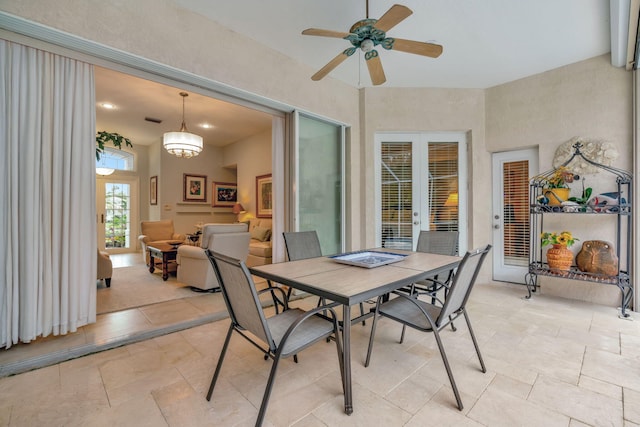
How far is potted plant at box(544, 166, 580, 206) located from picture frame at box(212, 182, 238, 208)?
711cm

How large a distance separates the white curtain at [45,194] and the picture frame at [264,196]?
158 inches

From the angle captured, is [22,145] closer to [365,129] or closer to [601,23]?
[365,129]

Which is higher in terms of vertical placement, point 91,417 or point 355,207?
point 355,207

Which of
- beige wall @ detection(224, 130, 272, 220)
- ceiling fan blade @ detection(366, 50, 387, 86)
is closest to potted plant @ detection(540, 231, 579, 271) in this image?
ceiling fan blade @ detection(366, 50, 387, 86)

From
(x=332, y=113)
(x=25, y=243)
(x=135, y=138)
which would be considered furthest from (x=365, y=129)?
(x=135, y=138)

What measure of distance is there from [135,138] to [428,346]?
7.85 meters

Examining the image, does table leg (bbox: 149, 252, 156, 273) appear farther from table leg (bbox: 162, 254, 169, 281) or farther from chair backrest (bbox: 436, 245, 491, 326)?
chair backrest (bbox: 436, 245, 491, 326)

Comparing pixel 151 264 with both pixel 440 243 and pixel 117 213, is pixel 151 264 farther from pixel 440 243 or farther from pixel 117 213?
pixel 440 243

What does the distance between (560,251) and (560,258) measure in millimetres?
84

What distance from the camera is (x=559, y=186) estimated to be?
341 centimetres

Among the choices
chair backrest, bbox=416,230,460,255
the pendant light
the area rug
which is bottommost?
the area rug

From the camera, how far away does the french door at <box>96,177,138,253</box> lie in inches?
283

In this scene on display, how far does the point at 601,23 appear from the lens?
275cm

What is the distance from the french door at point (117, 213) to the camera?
23.6 feet
